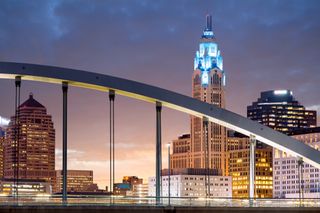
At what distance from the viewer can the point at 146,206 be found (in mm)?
54438

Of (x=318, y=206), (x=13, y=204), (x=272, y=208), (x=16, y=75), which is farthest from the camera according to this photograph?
(x=318, y=206)

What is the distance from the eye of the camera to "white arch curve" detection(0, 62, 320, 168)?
5575cm

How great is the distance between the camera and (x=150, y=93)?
192 feet

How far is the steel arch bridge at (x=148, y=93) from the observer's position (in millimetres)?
55750

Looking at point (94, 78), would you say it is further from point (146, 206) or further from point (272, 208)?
point (272, 208)

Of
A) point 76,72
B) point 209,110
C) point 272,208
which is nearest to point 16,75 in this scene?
point 76,72

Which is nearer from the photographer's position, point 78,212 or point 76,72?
point 78,212

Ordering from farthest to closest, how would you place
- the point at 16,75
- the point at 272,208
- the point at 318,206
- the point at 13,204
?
1. the point at 318,206
2. the point at 272,208
3. the point at 16,75
4. the point at 13,204

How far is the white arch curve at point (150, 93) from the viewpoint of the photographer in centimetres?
5575

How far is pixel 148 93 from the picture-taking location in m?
58.4

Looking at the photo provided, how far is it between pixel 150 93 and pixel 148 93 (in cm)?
12

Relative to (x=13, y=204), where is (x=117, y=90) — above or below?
above

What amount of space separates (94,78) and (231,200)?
11341mm

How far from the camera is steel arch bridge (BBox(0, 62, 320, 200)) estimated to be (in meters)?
55.8
